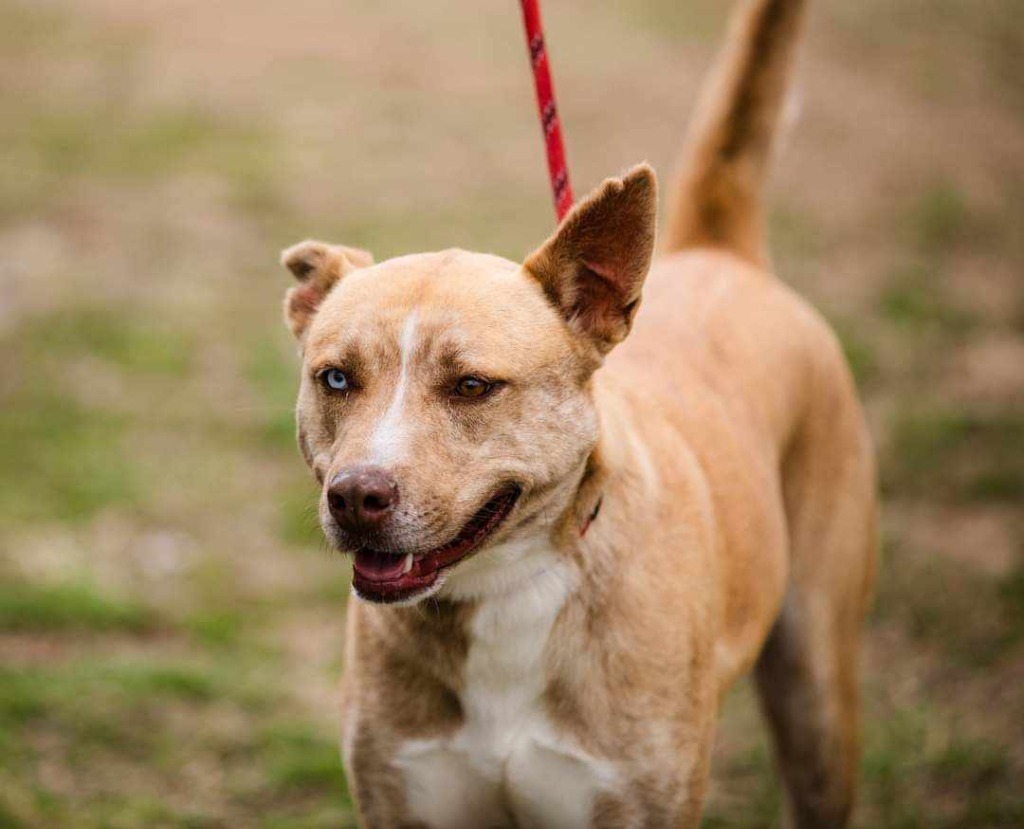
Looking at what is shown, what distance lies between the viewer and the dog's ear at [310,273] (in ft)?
9.93

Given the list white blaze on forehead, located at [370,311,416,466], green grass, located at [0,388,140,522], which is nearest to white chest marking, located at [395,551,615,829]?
white blaze on forehead, located at [370,311,416,466]

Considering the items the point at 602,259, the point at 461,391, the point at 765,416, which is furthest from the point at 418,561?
the point at 765,416

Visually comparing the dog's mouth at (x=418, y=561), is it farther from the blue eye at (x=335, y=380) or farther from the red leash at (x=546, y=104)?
the red leash at (x=546, y=104)

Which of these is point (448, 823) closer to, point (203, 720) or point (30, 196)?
point (203, 720)

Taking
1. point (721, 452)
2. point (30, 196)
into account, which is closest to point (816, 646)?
point (721, 452)

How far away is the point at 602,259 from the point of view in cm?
281

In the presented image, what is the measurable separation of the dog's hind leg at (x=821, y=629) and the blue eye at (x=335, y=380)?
66.4 inches

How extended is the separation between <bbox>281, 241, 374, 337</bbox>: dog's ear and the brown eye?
0.55 metres

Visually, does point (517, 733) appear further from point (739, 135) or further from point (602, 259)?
point (739, 135)

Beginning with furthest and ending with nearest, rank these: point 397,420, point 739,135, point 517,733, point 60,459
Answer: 1. point 60,459
2. point 739,135
3. point 517,733
4. point 397,420

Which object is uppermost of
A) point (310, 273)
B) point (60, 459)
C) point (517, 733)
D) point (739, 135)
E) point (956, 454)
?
point (739, 135)

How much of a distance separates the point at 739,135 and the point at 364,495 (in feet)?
7.31

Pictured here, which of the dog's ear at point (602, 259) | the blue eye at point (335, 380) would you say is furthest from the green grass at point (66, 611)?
the dog's ear at point (602, 259)

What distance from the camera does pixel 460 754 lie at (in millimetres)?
2920
